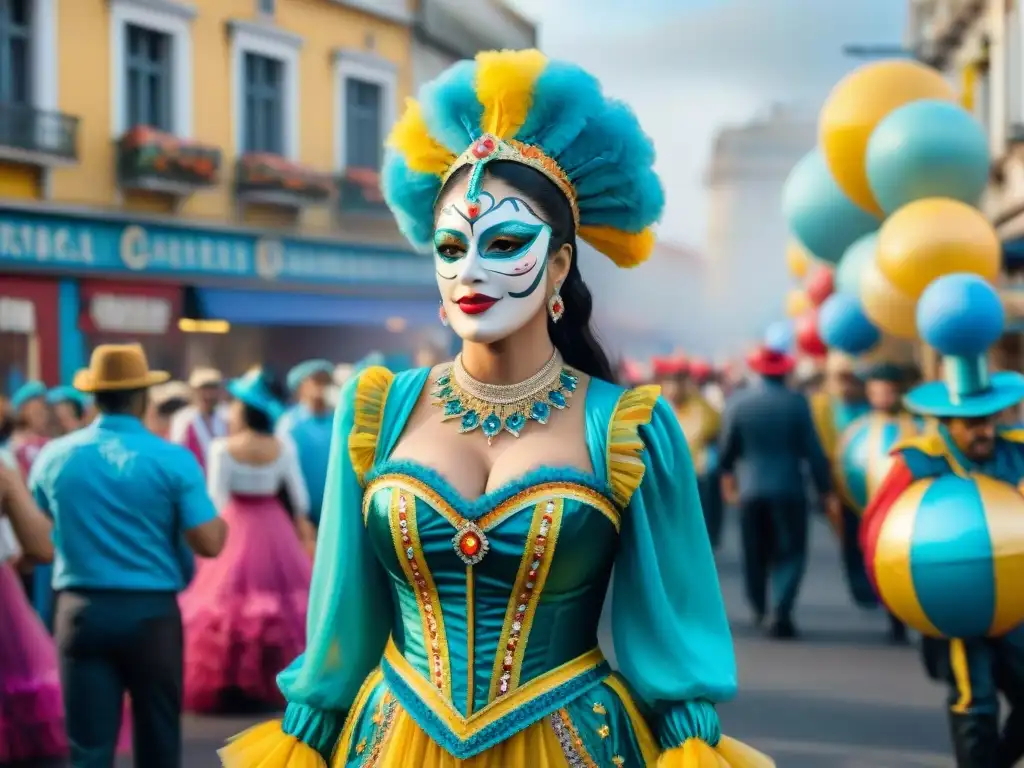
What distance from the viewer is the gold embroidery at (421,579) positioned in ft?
9.19

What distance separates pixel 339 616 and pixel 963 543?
2.96m

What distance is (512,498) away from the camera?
280 cm

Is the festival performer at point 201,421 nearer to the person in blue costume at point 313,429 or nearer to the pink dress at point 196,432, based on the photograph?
the pink dress at point 196,432

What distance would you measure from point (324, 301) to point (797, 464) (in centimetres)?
1125

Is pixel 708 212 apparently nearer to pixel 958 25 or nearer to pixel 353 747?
pixel 958 25

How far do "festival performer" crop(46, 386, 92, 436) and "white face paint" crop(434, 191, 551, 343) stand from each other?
5991 millimetres

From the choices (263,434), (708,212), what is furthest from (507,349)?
(708,212)

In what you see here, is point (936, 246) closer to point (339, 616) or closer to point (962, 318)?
point (962, 318)

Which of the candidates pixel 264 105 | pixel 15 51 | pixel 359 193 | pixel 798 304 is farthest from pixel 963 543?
pixel 359 193

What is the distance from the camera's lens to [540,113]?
2.99 meters

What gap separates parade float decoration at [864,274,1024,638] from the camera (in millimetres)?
5117

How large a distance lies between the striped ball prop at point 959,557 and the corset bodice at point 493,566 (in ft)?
8.88

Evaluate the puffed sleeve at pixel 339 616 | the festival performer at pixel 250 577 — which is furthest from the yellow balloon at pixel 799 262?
the puffed sleeve at pixel 339 616

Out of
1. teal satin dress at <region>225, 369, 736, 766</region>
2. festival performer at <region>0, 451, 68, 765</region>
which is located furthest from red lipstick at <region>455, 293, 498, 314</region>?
festival performer at <region>0, 451, 68, 765</region>
